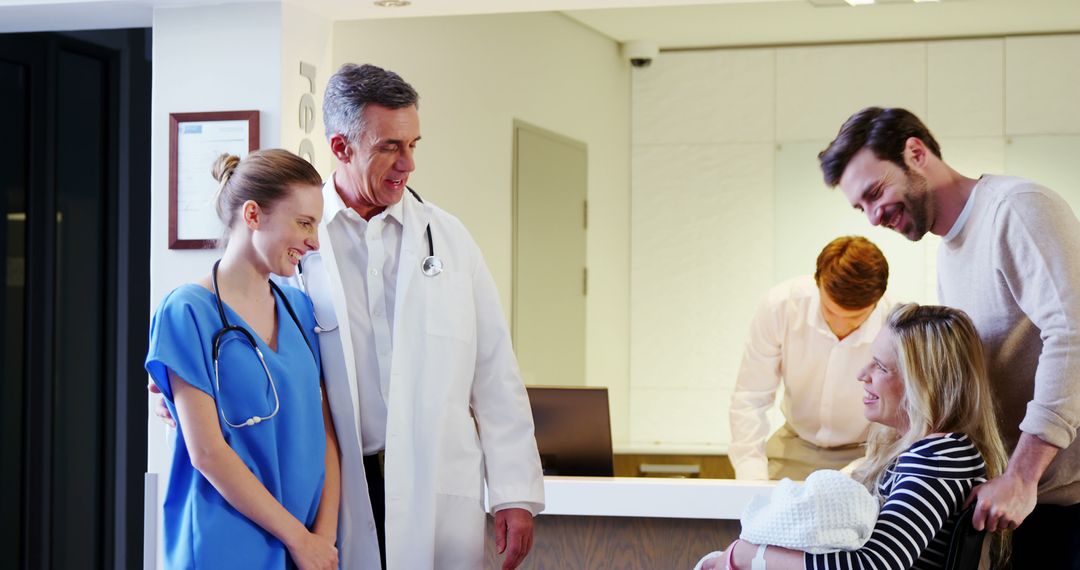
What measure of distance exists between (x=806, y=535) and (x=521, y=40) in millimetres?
3508

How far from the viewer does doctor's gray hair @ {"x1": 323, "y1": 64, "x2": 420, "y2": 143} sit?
233cm

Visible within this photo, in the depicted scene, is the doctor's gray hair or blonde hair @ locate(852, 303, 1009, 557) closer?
blonde hair @ locate(852, 303, 1009, 557)

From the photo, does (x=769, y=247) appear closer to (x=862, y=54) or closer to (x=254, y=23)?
(x=862, y=54)

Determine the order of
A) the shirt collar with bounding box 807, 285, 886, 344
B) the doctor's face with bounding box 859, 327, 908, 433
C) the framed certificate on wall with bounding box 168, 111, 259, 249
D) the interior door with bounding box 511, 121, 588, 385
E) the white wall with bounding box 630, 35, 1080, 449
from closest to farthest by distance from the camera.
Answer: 1. the doctor's face with bounding box 859, 327, 908, 433
2. the framed certificate on wall with bounding box 168, 111, 259, 249
3. the shirt collar with bounding box 807, 285, 886, 344
4. the interior door with bounding box 511, 121, 588, 385
5. the white wall with bounding box 630, 35, 1080, 449

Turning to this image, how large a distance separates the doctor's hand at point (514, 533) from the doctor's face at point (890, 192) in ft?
3.11

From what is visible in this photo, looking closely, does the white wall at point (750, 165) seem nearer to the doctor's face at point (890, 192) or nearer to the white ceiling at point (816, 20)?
the white ceiling at point (816, 20)

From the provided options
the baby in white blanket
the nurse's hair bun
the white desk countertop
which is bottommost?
the white desk countertop

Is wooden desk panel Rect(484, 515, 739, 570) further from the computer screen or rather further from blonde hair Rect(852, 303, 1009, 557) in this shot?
blonde hair Rect(852, 303, 1009, 557)

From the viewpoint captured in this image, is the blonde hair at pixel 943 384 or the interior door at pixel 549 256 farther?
the interior door at pixel 549 256

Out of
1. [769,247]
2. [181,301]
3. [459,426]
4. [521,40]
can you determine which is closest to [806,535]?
[459,426]

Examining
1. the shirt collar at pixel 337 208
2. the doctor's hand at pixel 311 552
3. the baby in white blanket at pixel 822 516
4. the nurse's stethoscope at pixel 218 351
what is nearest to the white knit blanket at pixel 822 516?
the baby in white blanket at pixel 822 516

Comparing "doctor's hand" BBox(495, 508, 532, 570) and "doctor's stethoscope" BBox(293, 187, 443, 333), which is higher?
"doctor's stethoscope" BBox(293, 187, 443, 333)

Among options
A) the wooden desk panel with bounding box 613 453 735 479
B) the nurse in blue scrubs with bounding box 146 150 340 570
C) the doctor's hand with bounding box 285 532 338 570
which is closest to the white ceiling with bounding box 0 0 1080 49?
the wooden desk panel with bounding box 613 453 735 479

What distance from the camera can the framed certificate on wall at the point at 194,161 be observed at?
3.35 metres
